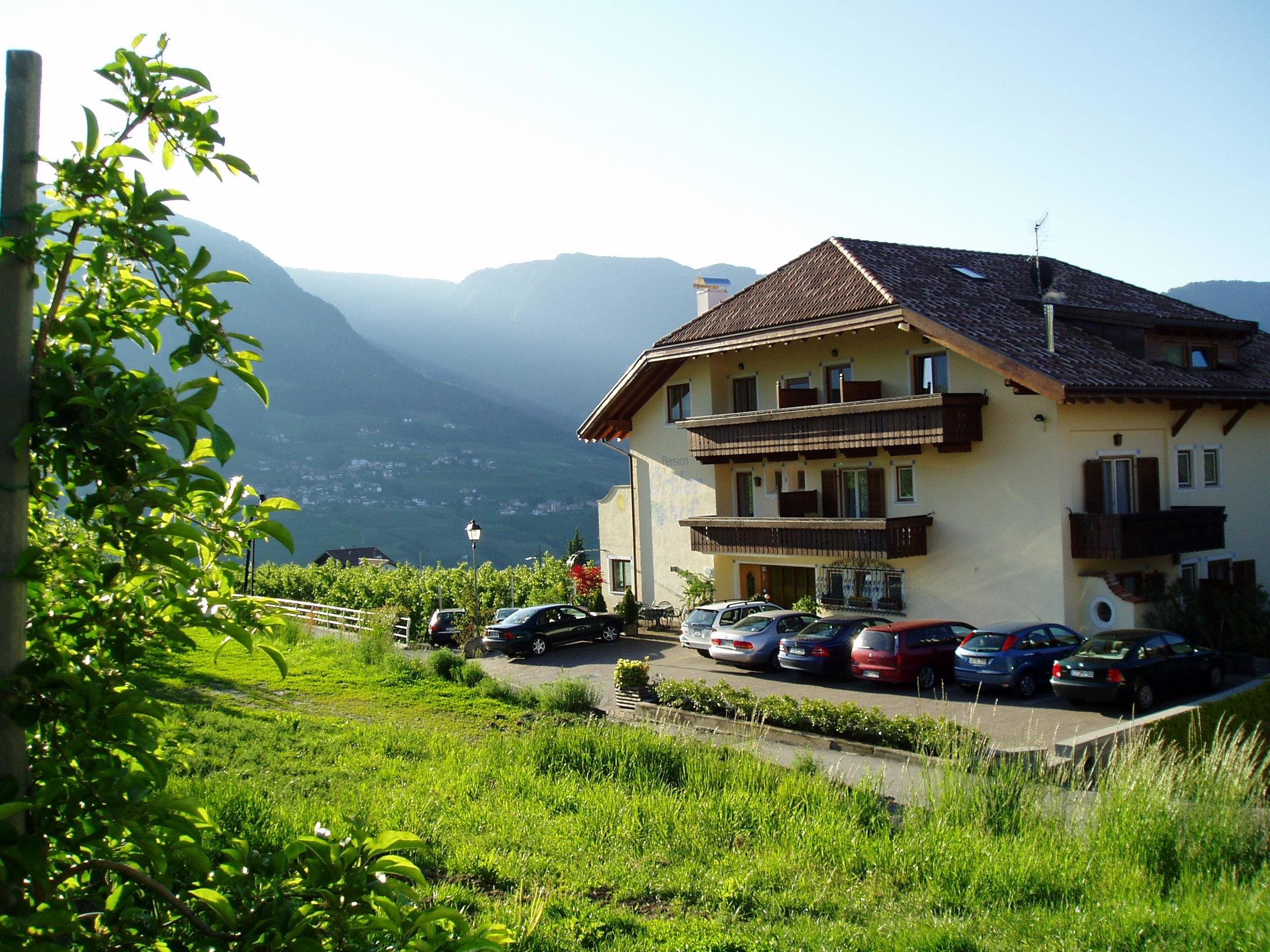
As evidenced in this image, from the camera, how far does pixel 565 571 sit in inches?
1619

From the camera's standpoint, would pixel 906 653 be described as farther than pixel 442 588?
No

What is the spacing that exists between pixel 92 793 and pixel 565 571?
3848 centimetres

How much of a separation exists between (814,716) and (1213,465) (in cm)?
1792

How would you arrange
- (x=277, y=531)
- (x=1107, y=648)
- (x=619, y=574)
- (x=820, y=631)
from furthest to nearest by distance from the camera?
1. (x=619, y=574)
2. (x=820, y=631)
3. (x=1107, y=648)
4. (x=277, y=531)

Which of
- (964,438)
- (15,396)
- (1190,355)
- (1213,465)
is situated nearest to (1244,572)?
(1213,465)

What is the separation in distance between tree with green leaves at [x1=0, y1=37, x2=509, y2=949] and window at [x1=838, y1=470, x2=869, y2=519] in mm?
28112

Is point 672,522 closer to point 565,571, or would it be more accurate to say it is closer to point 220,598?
point 565,571

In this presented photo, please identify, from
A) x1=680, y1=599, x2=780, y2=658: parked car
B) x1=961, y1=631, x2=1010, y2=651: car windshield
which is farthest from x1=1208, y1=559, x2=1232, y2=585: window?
x1=680, y1=599, x2=780, y2=658: parked car

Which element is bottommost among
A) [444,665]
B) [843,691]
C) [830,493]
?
[843,691]

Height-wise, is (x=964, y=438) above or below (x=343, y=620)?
above

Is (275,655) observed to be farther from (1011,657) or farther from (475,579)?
(475,579)

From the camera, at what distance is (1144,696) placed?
1998 centimetres

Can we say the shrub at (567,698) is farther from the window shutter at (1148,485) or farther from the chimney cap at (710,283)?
the chimney cap at (710,283)

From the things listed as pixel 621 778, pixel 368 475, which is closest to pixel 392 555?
pixel 368 475
